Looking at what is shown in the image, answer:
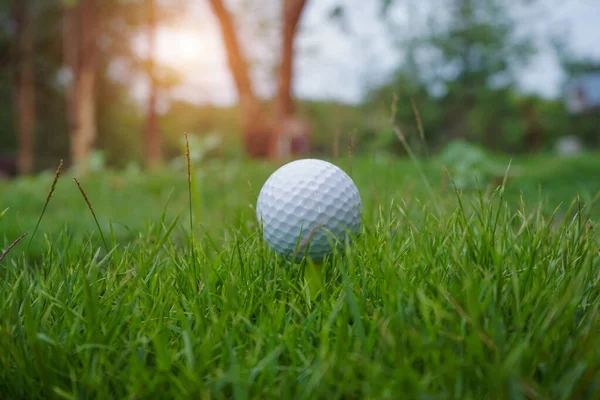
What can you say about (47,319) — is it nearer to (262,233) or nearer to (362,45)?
(262,233)

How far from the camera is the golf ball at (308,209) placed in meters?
1.44

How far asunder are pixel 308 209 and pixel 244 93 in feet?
21.0

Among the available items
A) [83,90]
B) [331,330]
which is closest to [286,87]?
[83,90]

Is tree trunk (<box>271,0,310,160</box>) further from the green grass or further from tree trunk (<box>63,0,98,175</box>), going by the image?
the green grass

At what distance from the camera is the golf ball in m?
1.44

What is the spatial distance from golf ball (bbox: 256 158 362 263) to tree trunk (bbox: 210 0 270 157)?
621 centimetres

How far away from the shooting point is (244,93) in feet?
24.7

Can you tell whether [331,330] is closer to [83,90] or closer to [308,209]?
[308,209]

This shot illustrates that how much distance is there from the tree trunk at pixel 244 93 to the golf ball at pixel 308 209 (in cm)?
621

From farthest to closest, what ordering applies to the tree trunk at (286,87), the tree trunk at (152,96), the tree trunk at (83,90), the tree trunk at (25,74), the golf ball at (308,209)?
1. the tree trunk at (25,74)
2. the tree trunk at (152,96)
3. the tree trunk at (83,90)
4. the tree trunk at (286,87)
5. the golf ball at (308,209)

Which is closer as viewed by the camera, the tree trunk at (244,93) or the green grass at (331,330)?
the green grass at (331,330)

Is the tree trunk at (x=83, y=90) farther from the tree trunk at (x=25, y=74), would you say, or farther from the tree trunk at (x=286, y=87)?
the tree trunk at (x=25, y=74)

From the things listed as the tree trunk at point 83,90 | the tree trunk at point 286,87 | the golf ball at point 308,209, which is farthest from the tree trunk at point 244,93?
the golf ball at point 308,209

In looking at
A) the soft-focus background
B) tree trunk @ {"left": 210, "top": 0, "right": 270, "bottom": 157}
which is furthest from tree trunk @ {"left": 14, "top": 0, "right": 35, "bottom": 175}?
tree trunk @ {"left": 210, "top": 0, "right": 270, "bottom": 157}
